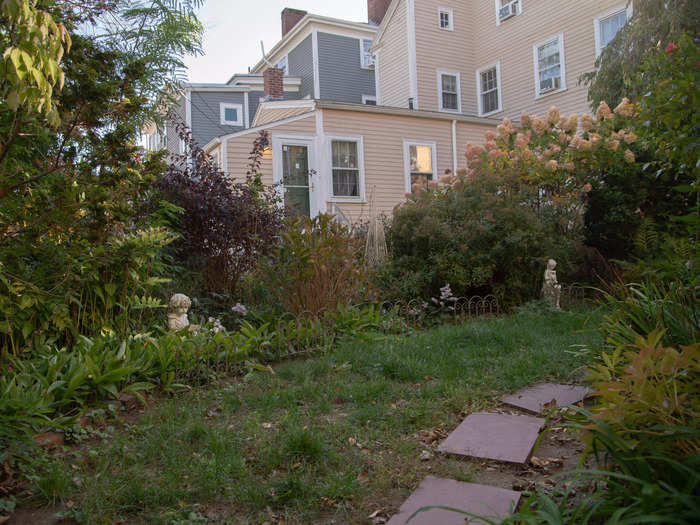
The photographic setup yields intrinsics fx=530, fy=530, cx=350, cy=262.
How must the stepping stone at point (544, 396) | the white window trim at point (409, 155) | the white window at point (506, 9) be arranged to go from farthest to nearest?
the white window at point (506, 9)
the white window trim at point (409, 155)
the stepping stone at point (544, 396)

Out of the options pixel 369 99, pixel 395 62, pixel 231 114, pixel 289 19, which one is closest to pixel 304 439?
pixel 395 62

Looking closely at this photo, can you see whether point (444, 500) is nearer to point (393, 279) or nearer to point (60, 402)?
point (60, 402)

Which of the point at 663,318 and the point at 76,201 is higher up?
the point at 76,201

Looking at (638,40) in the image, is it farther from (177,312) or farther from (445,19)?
(177,312)

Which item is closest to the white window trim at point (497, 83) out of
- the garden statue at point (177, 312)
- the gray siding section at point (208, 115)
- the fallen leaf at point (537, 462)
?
the gray siding section at point (208, 115)

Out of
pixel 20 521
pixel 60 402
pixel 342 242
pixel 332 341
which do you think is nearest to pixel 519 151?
pixel 342 242

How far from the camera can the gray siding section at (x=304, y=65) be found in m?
20.2

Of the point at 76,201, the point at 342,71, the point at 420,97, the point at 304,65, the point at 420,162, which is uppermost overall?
the point at 304,65

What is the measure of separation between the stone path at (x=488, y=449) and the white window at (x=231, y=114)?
19129 millimetres

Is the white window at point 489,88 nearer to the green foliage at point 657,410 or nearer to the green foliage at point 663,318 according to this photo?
the green foliage at point 663,318

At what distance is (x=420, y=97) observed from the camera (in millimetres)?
16422

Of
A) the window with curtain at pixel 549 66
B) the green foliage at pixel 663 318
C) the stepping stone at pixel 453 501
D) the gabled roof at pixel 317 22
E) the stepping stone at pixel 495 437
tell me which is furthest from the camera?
the gabled roof at pixel 317 22

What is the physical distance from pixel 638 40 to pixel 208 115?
14991 millimetres

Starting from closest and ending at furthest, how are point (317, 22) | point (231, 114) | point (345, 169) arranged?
point (345, 169) < point (317, 22) < point (231, 114)
